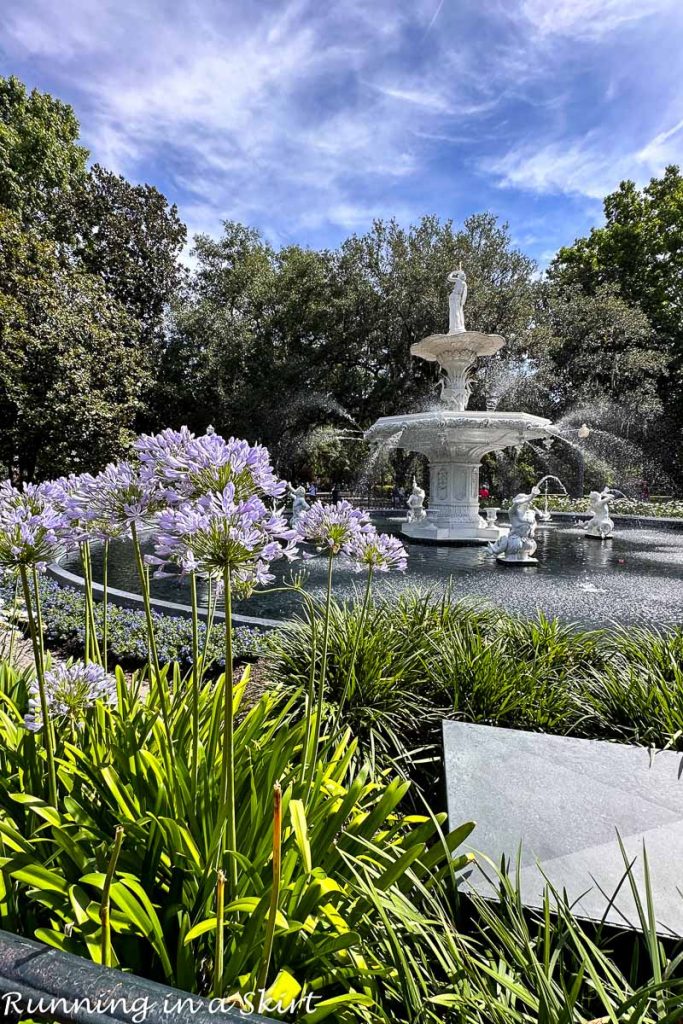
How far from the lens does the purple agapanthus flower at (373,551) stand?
240cm

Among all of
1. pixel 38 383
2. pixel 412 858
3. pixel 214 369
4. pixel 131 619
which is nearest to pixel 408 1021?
pixel 412 858

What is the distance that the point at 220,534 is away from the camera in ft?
4.19

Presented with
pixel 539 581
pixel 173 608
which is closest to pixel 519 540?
pixel 539 581

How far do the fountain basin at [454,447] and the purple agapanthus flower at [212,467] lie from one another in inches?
392

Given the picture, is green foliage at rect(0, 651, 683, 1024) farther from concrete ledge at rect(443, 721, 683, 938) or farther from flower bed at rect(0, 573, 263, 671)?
flower bed at rect(0, 573, 263, 671)

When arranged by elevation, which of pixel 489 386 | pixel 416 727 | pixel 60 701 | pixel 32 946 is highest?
pixel 489 386

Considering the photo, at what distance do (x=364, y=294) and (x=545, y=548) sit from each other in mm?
18661

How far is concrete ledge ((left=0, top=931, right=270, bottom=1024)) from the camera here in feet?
1.90

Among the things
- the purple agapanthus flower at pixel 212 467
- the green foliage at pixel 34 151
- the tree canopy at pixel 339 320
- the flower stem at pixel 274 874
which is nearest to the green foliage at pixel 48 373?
the green foliage at pixel 34 151

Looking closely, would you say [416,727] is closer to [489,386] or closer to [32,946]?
[32,946]

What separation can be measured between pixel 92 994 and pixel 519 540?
9.31 meters

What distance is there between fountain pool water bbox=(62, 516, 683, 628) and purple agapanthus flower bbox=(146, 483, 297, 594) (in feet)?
11.2

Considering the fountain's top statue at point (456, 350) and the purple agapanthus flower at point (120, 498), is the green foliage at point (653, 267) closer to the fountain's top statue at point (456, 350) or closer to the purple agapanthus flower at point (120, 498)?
the fountain's top statue at point (456, 350)

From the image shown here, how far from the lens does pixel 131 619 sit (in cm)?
535
